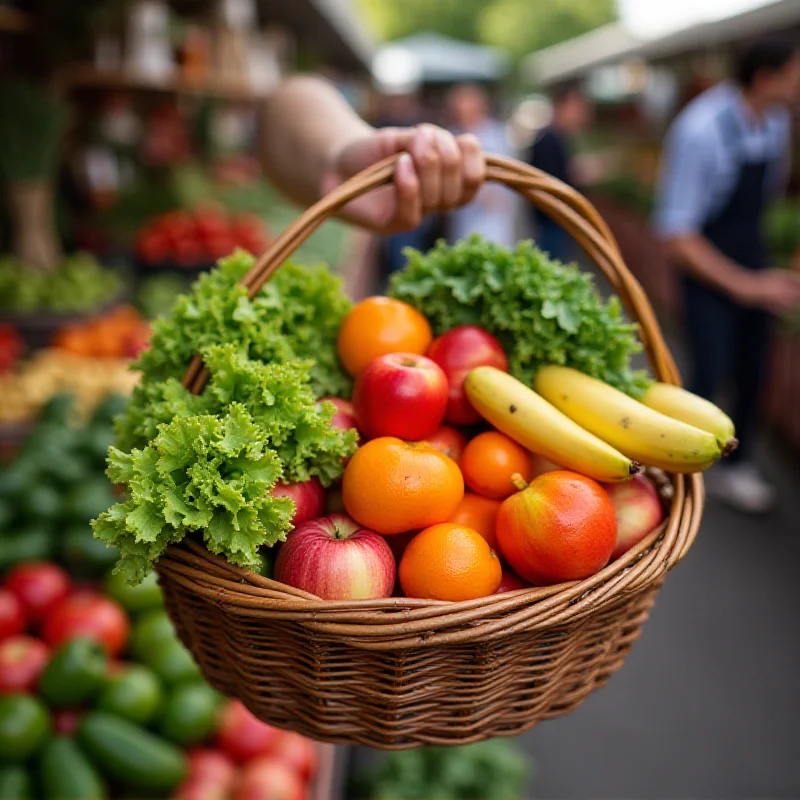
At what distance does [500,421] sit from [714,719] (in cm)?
237

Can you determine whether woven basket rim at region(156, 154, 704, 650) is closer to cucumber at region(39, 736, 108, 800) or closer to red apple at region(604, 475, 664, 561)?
red apple at region(604, 475, 664, 561)

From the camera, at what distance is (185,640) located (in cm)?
129

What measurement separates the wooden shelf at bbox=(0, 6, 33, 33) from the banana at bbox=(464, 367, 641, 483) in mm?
3556

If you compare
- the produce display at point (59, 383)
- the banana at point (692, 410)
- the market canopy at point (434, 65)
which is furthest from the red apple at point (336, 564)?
the market canopy at point (434, 65)

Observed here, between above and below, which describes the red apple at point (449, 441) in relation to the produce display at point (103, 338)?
above

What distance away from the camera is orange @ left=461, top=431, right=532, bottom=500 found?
1255 millimetres

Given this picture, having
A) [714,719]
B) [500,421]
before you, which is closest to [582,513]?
[500,421]

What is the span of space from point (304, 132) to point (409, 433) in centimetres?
97

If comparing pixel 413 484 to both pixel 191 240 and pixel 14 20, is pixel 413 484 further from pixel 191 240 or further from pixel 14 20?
pixel 191 240

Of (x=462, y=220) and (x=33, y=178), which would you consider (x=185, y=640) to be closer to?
(x=33, y=178)

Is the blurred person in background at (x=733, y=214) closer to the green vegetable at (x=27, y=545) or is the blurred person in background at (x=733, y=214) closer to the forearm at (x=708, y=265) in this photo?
the forearm at (x=708, y=265)

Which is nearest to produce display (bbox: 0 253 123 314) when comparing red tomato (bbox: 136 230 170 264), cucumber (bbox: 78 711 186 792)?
red tomato (bbox: 136 230 170 264)

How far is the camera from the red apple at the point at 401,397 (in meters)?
1.23

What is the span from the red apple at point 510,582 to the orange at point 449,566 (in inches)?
1.7
